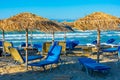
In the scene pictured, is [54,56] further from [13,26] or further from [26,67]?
[13,26]

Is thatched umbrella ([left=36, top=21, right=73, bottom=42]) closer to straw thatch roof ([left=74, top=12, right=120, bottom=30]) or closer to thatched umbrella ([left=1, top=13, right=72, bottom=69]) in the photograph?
thatched umbrella ([left=1, top=13, right=72, bottom=69])

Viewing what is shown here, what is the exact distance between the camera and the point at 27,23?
1066 cm

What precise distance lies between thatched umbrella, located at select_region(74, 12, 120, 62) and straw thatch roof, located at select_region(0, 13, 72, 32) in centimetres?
101

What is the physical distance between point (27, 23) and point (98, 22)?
92.8 inches

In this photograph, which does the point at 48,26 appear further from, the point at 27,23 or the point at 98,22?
the point at 98,22

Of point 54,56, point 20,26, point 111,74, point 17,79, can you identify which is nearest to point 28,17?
point 20,26

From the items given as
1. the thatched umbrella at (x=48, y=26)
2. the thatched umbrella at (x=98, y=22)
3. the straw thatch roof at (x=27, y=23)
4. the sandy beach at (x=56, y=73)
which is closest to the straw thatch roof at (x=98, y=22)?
the thatched umbrella at (x=98, y=22)

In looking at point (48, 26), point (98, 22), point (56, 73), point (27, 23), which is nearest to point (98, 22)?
point (98, 22)

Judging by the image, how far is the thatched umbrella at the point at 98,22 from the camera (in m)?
11.1

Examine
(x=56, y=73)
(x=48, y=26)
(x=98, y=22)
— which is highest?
(x=98, y=22)

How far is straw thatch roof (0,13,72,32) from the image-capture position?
10688mm

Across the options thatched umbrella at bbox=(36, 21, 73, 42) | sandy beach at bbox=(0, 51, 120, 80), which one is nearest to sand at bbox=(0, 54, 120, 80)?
sandy beach at bbox=(0, 51, 120, 80)

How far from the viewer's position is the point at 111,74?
10.4m

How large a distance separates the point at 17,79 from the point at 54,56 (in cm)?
200
